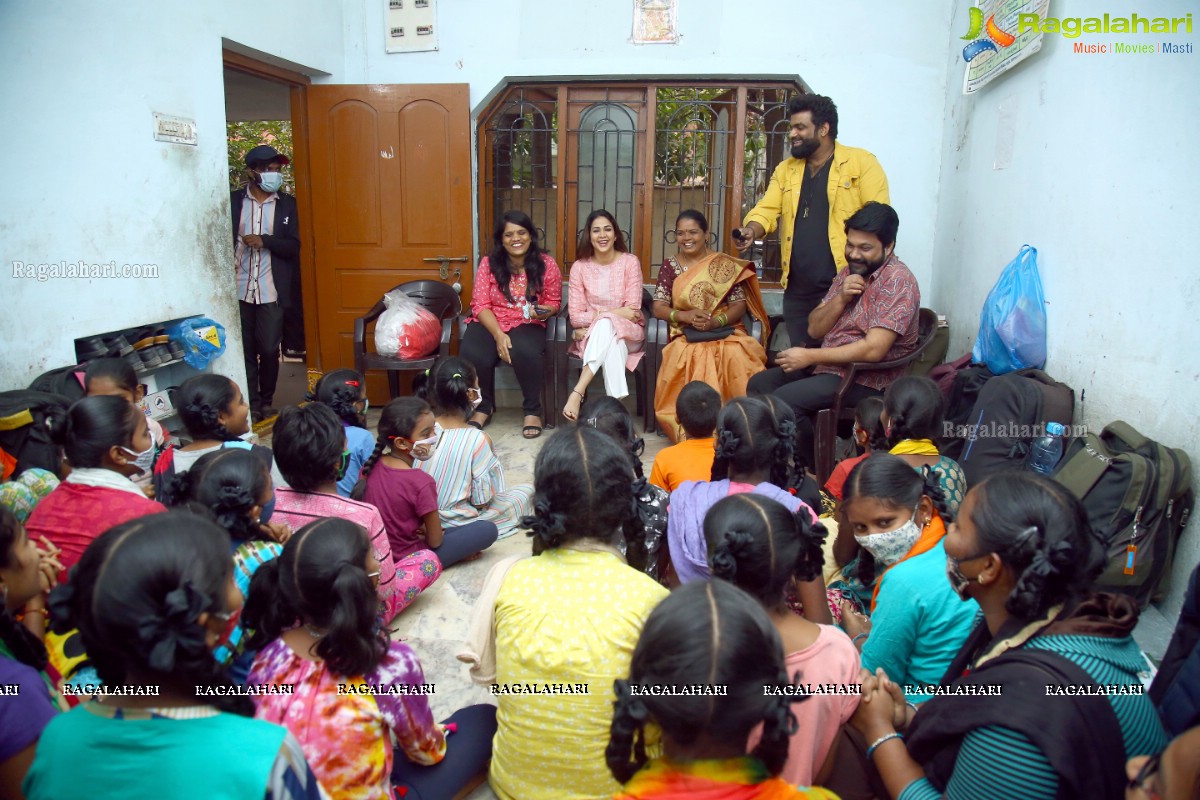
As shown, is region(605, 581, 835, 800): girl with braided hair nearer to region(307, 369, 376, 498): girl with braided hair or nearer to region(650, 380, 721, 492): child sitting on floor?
region(650, 380, 721, 492): child sitting on floor

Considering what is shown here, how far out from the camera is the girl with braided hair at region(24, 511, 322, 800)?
3.59ft

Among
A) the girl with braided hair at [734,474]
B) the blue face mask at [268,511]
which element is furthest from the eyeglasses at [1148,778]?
the blue face mask at [268,511]

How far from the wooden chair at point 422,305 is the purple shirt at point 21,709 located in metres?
3.55

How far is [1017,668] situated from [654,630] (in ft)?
1.94

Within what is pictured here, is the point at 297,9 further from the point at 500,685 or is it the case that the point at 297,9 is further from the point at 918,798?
the point at 918,798

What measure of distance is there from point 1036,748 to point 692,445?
1703 mm

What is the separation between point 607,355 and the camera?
4824 millimetres

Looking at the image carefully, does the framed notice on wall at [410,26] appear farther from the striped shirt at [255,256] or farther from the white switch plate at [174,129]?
the white switch plate at [174,129]

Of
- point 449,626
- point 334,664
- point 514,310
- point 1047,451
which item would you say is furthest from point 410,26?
point 334,664

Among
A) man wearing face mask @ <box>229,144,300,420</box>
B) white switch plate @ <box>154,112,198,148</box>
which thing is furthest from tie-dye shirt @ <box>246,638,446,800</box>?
man wearing face mask @ <box>229,144,300,420</box>

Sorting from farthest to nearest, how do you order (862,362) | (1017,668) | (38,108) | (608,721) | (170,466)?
1. (862,362)
2. (38,108)
3. (170,466)
4. (608,721)
5. (1017,668)

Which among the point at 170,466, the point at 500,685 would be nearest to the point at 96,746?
the point at 500,685

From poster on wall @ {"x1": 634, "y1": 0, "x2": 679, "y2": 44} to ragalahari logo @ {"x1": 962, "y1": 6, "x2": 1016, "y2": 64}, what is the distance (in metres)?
1.74

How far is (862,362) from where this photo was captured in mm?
3812
